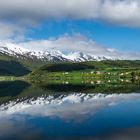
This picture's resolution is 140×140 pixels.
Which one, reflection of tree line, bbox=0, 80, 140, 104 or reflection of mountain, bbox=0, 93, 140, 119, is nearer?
reflection of mountain, bbox=0, 93, 140, 119

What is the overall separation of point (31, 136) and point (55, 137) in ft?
9.67

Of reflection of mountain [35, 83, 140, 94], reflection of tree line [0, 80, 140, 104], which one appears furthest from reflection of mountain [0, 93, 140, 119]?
reflection of mountain [35, 83, 140, 94]

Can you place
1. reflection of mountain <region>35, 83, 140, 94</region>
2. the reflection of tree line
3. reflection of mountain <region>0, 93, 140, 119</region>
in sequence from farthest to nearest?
reflection of mountain <region>35, 83, 140, 94</region>
the reflection of tree line
reflection of mountain <region>0, 93, 140, 119</region>

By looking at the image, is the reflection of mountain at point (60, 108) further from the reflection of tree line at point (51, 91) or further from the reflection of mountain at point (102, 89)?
the reflection of mountain at point (102, 89)

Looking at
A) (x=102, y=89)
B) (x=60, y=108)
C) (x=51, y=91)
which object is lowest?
(x=60, y=108)

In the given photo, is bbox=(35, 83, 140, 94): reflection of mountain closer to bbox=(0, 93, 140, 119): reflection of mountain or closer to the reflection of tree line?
the reflection of tree line

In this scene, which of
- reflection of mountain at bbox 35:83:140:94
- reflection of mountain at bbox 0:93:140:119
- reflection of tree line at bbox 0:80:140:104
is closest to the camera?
reflection of mountain at bbox 0:93:140:119

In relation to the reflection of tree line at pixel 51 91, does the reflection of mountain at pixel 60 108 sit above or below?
below

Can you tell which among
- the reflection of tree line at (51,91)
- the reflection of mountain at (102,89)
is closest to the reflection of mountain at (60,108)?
the reflection of tree line at (51,91)

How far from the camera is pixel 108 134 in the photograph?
41.1m

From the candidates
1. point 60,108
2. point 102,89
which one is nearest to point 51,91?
point 102,89

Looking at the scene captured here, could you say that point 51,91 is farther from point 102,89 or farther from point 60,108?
point 60,108

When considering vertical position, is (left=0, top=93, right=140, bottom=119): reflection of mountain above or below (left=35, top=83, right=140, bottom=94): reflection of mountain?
below

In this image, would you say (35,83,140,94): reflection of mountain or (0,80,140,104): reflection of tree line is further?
(35,83,140,94): reflection of mountain
